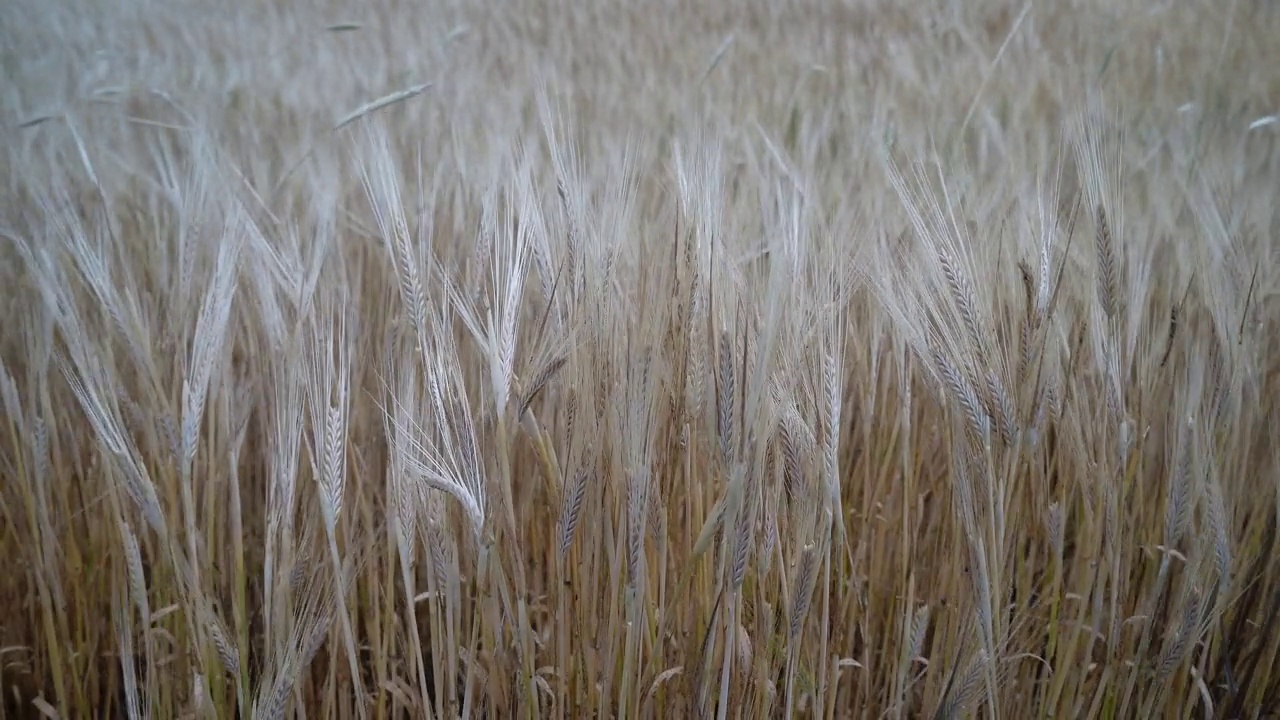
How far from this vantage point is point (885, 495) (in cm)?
78

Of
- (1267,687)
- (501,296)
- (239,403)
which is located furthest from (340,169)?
(1267,687)

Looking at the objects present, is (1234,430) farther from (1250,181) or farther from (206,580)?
(206,580)

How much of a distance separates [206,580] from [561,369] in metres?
0.32

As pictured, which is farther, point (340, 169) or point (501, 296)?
point (340, 169)

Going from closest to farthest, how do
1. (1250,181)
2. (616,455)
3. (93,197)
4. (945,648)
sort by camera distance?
(616,455), (945,648), (1250,181), (93,197)

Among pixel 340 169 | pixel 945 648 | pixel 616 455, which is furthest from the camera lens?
pixel 340 169

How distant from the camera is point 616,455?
20.9 inches

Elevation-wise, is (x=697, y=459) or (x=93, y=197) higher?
(x=93, y=197)

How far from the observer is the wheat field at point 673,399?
0.53 m

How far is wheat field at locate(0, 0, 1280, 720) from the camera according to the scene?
531 millimetres

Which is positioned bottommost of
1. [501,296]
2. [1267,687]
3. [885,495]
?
[1267,687]

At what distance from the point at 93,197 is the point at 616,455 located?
74 cm

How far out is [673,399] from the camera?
579mm

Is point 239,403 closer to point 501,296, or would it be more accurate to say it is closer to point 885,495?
point 501,296
